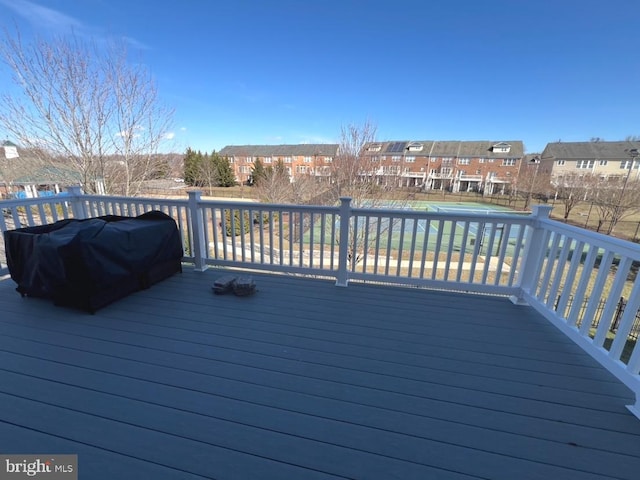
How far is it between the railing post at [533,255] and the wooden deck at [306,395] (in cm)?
26

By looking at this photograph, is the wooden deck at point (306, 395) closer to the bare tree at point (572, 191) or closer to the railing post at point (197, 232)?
the railing post at point (197, 232)

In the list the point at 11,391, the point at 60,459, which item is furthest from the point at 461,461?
the point at 11,391

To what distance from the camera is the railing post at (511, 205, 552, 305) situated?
7.66ft

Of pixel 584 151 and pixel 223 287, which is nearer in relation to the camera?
pixel 223 287

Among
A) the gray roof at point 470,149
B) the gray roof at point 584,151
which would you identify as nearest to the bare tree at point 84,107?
the gray roof at point 470,149

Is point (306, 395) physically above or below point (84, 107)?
below

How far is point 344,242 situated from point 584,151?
105 feet

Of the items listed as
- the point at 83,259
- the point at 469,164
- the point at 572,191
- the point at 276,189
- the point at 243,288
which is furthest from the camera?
the point at 469,164

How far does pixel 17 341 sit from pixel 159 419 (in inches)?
56.4

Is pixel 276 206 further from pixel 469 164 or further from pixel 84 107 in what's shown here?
pixel 469 164

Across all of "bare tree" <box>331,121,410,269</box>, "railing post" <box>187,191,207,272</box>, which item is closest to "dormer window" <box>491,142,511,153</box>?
"bare tree" <box>331,121,410,269</box>

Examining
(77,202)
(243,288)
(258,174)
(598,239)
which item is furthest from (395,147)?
(258,174)

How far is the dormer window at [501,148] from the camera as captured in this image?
27875 mm

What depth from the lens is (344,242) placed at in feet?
9.13
